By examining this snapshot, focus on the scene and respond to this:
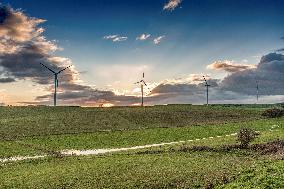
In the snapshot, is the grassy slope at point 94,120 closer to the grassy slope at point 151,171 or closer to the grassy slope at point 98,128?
the grassy slope at point 98,128

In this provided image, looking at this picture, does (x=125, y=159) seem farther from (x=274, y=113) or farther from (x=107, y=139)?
(x=274, y=113)

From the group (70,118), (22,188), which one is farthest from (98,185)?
(70,118)

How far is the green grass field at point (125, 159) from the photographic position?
36.2 meters

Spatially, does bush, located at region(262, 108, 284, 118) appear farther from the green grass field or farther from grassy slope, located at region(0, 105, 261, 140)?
the green grass field

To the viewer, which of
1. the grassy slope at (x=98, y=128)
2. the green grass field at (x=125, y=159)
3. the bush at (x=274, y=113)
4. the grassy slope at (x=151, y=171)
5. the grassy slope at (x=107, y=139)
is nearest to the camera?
the grassy slope at (x=151, y=171)

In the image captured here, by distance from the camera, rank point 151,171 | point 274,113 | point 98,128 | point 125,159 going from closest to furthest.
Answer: point 151,171, point 125,159, point 98,128, point 274,113

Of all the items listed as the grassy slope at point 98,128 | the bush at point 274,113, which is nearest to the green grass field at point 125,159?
the grassy slope at point 98,128

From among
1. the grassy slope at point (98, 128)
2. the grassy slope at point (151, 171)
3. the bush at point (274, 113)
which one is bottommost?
the grassy slope at point (151, 171)

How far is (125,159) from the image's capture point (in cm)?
5175

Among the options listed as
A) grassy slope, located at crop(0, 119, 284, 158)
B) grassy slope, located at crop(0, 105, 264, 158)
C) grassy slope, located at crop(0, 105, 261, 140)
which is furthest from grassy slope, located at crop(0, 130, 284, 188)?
grassy slope, located at crop(0, 105, 261, 140)

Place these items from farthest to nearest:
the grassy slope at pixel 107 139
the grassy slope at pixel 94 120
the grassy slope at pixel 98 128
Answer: the grassy slope at pixel 94 120, the grassy slope at pixel 98 128, the grassy slope at pixel 107 139

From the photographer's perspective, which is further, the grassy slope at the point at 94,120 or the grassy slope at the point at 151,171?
the grassy slope at the point at 94,120

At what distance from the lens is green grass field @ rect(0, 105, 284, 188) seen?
36.2 meters

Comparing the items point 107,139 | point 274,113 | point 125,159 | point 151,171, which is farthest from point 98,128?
point 274,113
